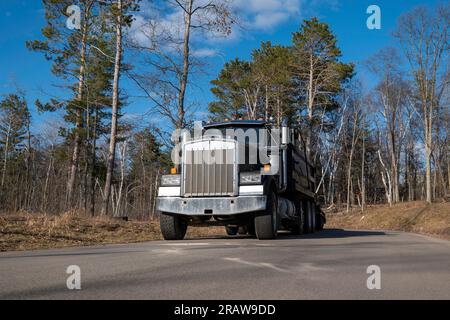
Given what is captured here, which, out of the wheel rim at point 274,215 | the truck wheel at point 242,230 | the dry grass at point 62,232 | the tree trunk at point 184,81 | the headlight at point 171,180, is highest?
the tree trunk at point 184,81

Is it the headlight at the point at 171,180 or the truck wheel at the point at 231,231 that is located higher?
the headlight at the point at 171,180

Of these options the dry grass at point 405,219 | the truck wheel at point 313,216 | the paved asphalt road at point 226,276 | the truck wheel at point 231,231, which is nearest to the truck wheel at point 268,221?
the paved asphalt road at point 226,276

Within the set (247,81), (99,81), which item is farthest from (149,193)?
(99,81)

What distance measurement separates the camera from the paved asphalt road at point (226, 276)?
4258 mm

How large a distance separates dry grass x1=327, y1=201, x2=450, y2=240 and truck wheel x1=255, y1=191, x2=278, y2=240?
44.6 feet

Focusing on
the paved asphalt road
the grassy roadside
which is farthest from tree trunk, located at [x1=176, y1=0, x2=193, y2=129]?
the paved asphalt road

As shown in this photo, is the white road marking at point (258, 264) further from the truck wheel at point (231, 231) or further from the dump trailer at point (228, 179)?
the truck wheel at point (231, 231)

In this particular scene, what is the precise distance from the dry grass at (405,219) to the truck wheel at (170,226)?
14.9 meters

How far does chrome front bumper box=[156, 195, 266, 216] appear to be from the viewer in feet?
35.7

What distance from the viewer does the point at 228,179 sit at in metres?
11.2

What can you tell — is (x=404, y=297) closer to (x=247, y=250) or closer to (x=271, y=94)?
(x=247, y=250)

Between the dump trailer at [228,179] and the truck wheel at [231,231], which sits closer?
the dump trailer at [228,179]

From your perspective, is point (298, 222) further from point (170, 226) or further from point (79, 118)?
point (79, 118)

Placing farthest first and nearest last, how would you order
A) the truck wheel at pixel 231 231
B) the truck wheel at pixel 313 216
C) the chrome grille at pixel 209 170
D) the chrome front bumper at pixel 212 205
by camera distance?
the truck wheel at pixel 313 216, the truck wheel at pixel 231 231, the chrome grille at pixel 209 170, the chrome front bumper at pixel 212 205
